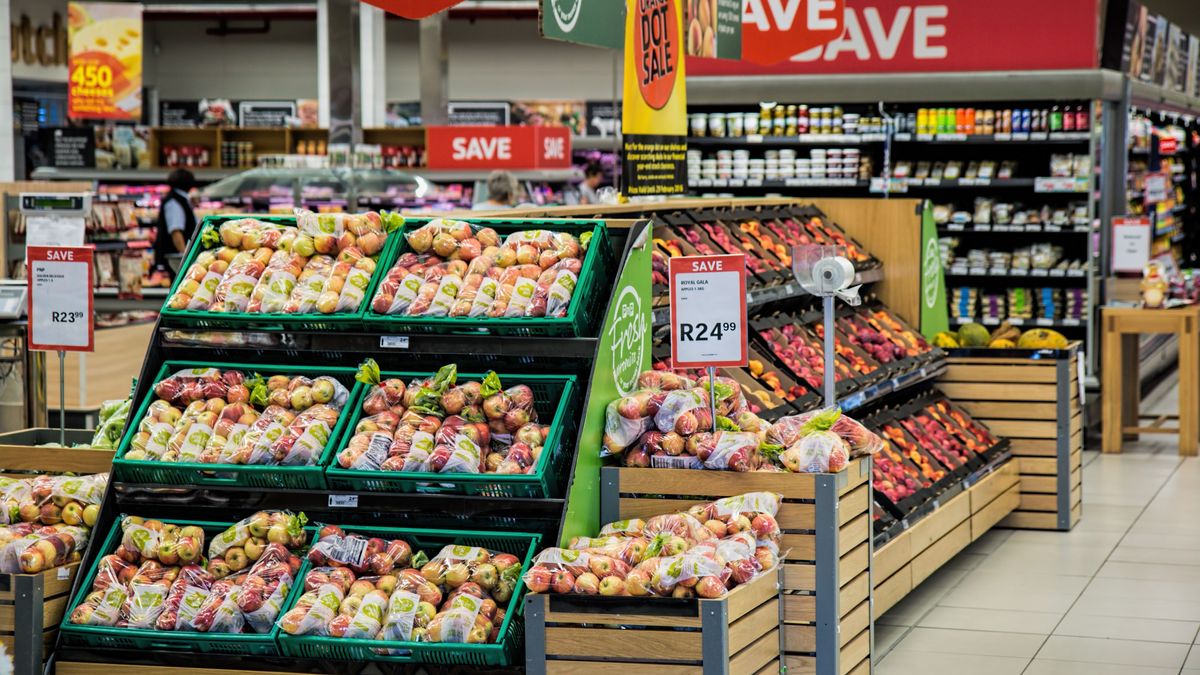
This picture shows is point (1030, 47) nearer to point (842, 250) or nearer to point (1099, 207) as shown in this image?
point (1099, 207)

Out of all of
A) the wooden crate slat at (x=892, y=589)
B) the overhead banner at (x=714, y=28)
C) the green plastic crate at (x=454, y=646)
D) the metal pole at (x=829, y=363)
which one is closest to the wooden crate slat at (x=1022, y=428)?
the wooden crate slat at (x=892, y=589)

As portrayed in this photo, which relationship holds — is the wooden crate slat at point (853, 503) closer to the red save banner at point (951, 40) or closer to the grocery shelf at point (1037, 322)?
the red save banner at point (951, 40)

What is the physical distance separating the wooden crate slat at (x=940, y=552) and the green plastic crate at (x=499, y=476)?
2.35m

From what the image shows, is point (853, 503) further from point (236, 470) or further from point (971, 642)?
point (236, 470)

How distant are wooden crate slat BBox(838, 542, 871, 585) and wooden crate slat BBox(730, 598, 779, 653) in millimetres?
401

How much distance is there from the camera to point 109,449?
4.52 m

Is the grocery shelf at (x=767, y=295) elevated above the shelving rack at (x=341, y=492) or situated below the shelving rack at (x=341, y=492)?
above

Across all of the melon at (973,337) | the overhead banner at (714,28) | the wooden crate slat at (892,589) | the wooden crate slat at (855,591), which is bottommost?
the wooden crate slat at (892,589)

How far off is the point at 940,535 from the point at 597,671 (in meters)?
3.08

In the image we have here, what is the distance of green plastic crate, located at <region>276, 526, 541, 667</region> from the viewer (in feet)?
11.6

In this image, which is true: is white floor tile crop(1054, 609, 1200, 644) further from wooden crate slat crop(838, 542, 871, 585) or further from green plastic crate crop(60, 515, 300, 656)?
green plastic crate crop(60, 515, 300, 656)

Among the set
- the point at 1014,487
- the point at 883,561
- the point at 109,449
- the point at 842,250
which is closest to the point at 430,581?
the point at 109,449

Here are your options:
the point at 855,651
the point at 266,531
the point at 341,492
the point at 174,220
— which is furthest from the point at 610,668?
the point at 174,220

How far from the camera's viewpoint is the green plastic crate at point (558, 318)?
13.2ft
